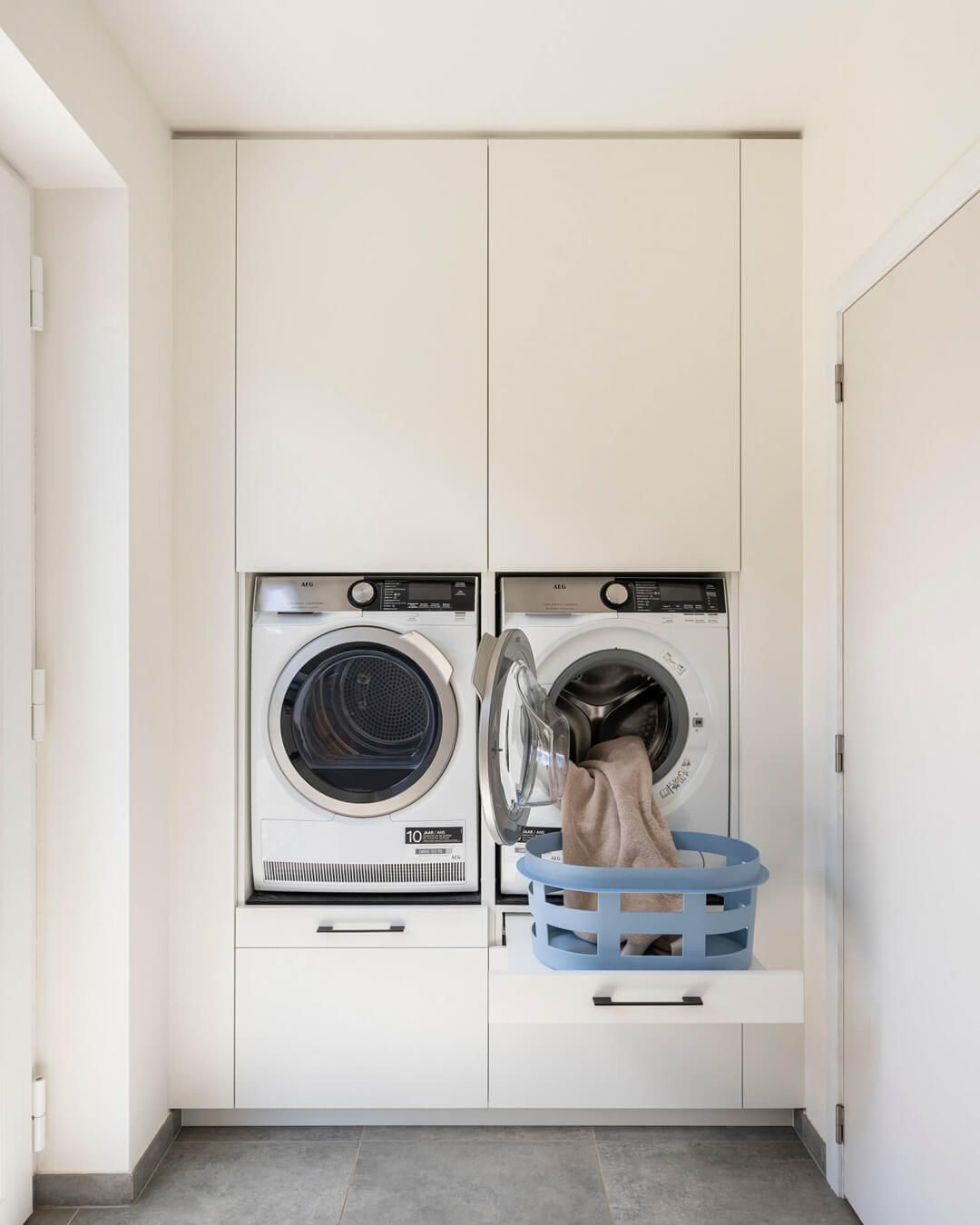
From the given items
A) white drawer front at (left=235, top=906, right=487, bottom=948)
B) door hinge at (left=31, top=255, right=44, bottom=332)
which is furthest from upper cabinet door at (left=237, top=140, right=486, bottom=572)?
white drawer front at (left=235, top=906, right=487, bottom=948)

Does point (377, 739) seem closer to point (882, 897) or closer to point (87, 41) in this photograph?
point (882, 897)

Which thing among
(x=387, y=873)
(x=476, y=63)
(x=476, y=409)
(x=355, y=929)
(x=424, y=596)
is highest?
(x=476, y=63)

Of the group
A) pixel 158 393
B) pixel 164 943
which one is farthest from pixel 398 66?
pixel 164 943

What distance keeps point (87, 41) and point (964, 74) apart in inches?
65.1

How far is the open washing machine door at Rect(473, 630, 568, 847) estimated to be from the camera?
5.66 ft

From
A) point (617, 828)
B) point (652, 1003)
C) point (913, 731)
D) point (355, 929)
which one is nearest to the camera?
point (913, 731)

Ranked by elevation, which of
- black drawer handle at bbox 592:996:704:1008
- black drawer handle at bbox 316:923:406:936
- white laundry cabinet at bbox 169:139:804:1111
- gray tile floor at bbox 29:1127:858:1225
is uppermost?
white laundry cabinet at bbox 169:139:804:1111

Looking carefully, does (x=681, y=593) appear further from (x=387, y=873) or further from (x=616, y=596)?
(x=387, y=873)

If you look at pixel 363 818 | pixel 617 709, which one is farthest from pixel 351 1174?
pixel 617 709

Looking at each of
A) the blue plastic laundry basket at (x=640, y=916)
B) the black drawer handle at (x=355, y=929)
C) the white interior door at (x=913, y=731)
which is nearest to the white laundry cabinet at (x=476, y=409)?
the black drawer handle at (x=355, y=929)

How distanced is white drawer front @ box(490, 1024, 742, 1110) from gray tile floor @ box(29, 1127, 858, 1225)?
0.30 feet

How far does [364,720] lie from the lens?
221 cm

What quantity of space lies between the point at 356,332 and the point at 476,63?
0.66m

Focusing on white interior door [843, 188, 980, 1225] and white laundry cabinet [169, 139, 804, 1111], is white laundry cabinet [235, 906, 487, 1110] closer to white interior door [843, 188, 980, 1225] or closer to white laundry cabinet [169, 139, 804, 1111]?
white laundry cabinet [169, 139, 804, 1111]
